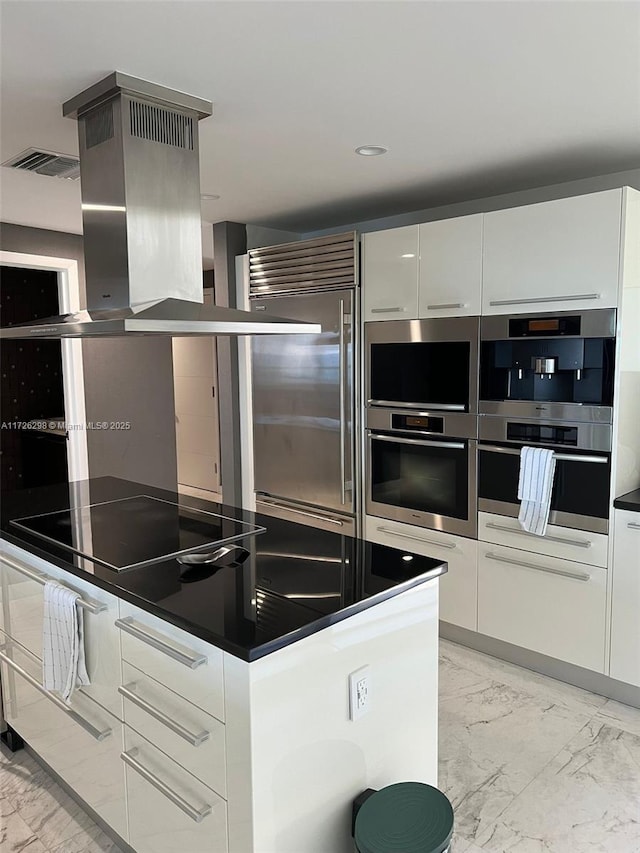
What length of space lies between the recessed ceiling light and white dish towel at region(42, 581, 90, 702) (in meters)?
2.04

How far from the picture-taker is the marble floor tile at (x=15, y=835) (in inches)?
82.8

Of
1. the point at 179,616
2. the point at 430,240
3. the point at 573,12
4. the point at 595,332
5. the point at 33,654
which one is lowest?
the point at 33,654

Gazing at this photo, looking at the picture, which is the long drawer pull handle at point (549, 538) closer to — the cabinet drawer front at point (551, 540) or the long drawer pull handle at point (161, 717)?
the cabinet drawer front at point (551, 540)

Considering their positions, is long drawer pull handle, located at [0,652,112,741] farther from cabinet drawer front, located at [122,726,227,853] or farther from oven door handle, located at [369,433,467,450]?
oven door handle, located at [369,433,467,450]

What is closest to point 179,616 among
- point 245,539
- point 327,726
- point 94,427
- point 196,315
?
point 327,726

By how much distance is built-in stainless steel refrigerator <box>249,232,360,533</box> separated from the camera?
12.1 feet

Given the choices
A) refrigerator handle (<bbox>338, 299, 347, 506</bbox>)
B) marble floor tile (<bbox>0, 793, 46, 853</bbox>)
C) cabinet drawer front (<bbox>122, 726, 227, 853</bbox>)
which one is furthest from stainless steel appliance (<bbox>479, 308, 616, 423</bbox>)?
marble floor tile (<bbox>0, 793, 46, 853</bbox>)

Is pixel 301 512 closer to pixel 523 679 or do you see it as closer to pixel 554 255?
pixel 523 679

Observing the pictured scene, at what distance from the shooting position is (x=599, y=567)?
2852mm

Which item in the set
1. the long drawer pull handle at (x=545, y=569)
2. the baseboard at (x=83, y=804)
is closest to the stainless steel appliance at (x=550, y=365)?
the long drawer pull handle at (x=545, y=569)

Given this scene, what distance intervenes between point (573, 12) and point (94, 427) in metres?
4.10

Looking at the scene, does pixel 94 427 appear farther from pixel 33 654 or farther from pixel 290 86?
pixel 290 86

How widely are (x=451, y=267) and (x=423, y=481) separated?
110 cm

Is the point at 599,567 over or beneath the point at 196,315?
beneath
